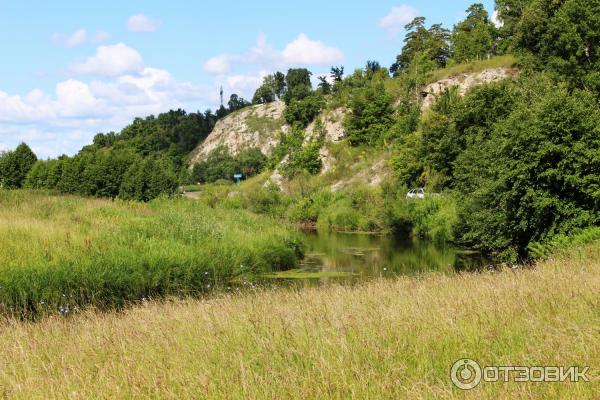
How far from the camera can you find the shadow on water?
22031 mm

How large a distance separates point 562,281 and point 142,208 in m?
23.4

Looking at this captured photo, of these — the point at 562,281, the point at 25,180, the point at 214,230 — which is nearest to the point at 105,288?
the point at 214,230

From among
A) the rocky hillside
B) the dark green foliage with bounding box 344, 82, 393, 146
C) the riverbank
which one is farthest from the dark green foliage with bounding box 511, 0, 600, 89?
the rocky hillside

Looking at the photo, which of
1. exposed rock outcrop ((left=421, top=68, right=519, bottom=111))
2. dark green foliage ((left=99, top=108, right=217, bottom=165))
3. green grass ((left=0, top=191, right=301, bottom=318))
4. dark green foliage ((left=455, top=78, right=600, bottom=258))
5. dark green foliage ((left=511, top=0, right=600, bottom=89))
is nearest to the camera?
green grass ((left=0, top=191, right=301, bottom=318))

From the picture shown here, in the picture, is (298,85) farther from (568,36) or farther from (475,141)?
(475,141)

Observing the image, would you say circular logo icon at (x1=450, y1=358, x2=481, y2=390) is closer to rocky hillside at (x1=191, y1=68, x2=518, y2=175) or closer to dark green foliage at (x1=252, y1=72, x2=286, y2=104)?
rocky hillside at (x1=191, y1=68, x2=518, y2=175)

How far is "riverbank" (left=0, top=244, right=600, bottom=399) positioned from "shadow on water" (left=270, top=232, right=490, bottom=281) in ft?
37.6

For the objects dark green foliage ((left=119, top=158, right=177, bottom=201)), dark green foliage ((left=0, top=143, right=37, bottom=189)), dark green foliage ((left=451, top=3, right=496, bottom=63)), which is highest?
dark green foliage ((left=451, top=3, right=496, bottom=63))

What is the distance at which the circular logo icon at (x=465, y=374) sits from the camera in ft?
14.6

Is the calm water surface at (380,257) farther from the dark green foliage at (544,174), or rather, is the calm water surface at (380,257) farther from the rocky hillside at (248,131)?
the rocky hillside at (248,131)

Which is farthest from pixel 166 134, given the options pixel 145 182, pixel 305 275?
pixel 305 275

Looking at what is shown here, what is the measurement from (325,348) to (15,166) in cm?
7405

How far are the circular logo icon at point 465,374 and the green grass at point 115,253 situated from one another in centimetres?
943

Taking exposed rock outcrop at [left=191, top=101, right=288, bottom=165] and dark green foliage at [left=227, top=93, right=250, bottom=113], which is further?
dark green foliage at [left=227, top=93, right=250, bottom=113]
